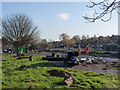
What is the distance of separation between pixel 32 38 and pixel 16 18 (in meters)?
4.92

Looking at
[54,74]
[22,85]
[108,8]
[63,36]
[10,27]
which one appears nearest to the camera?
[108,8]

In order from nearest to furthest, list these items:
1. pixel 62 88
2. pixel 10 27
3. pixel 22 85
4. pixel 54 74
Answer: pixel 62 88, pixel 22 85, pixel 54 74, pixel 10 27

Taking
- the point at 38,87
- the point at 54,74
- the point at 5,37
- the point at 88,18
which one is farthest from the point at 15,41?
the point at 88,18

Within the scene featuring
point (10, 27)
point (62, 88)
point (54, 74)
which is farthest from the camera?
point (10, 27)

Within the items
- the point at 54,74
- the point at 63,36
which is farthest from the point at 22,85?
the point at 63,36

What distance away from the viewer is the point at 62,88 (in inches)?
220

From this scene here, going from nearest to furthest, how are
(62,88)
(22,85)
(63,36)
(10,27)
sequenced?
1. (62,88)
2. (22,85)
3. (10,27)
4. (63,36)

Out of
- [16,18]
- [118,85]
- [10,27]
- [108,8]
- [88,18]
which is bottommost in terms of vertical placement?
[118,85]

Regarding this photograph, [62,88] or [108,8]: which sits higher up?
[108,8]

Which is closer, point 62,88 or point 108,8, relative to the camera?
point 108,8

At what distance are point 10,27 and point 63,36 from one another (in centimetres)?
4211

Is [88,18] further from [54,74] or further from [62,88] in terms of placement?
[54,74]

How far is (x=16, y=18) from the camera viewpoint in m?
25.5

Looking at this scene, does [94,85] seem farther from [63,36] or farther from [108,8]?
[63,36]
